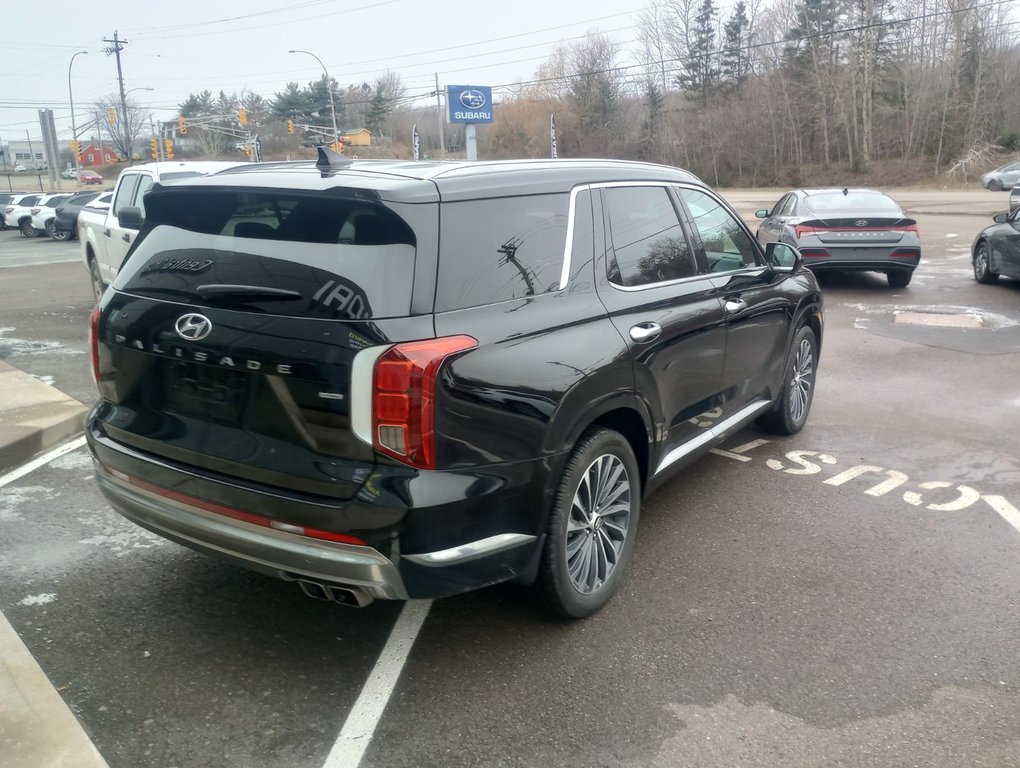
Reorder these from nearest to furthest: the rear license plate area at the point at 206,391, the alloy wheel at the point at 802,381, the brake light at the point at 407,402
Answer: the brake light at the point at 407,402 → the rear license plate area at the point at 206,391 → the alloy wheel at the point at 802,381

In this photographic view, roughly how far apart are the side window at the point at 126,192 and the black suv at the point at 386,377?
7799 millimetres

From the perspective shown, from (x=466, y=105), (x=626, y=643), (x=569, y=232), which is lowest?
(x=626, y=643)

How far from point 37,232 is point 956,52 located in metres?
50.3

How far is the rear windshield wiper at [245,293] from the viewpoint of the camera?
3.13m

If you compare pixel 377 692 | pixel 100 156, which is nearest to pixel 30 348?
pixel 377 692

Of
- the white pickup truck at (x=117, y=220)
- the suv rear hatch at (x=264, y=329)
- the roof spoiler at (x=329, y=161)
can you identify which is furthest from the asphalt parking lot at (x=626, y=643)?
the white pickup truck at (x=117, y=220)

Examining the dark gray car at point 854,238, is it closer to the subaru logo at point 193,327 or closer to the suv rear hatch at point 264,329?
the suv rear hatch at point 264,329

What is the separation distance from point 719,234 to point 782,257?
0.80m

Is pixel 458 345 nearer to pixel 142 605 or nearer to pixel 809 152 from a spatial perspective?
pixel 142 605

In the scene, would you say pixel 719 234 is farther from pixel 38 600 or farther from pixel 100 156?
pixel 100 156

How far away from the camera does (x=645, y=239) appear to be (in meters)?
4.39

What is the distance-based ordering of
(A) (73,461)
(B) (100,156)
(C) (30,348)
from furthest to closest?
1. (B) (100,156)
2. (C) (30,348)
3. (A) (73,461)

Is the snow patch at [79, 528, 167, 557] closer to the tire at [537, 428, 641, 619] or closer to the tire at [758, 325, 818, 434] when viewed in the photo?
the tire at [537, 428, 641, 619]

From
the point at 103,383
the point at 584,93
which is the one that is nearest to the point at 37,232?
the point at 103,383
